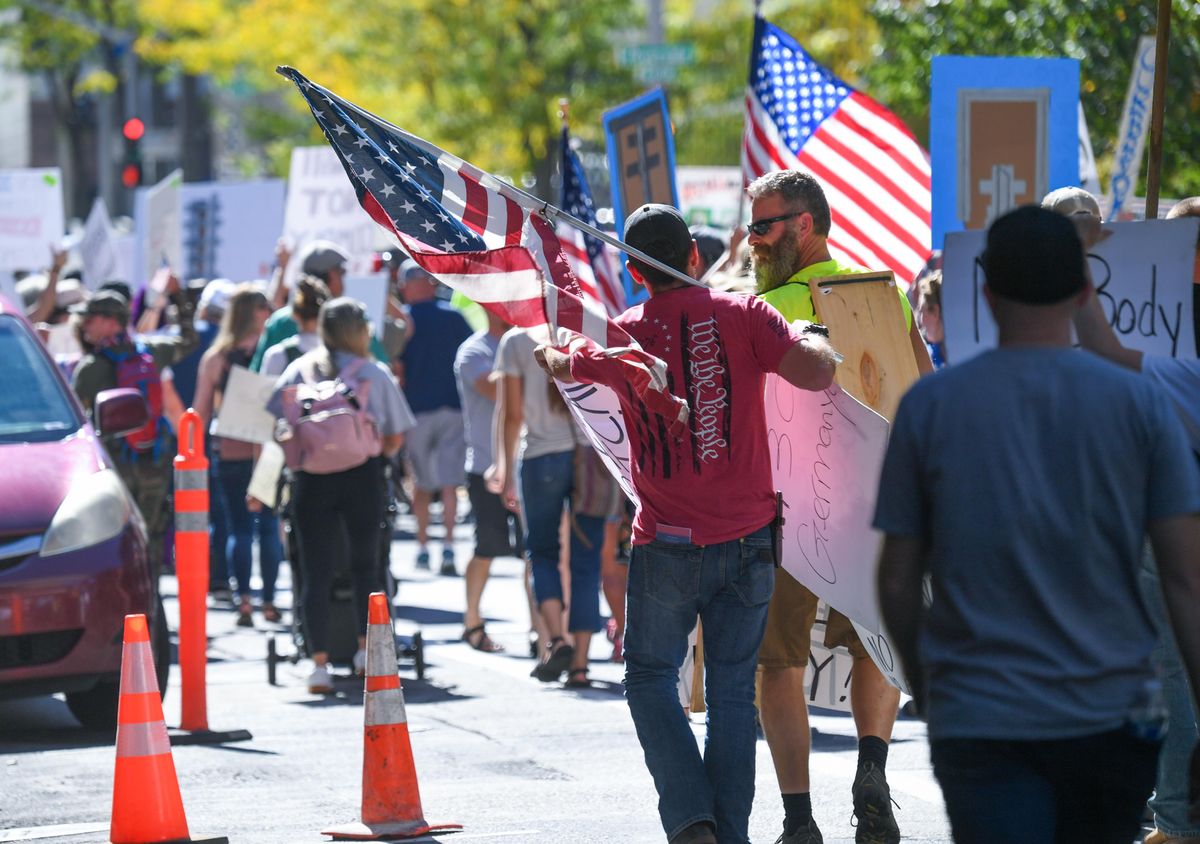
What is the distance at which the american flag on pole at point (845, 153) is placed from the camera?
1003 cm

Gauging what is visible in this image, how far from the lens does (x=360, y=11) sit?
32344 mm

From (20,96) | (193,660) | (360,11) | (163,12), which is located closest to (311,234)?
(193,660)

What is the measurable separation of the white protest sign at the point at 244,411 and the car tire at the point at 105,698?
113 inches

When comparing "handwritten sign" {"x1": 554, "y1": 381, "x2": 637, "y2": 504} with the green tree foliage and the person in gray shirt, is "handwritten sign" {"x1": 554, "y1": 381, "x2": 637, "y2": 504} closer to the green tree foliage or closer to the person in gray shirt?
the person in gray shirt

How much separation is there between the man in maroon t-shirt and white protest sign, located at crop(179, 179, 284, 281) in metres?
12.0

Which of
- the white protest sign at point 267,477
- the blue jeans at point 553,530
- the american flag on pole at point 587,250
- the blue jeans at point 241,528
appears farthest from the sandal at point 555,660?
the blue jeans at point 241,528

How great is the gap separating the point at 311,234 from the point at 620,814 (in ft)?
31.3

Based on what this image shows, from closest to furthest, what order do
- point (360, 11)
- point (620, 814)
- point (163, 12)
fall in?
1. point (620, 814)
2. point (360, 11)
3. point (163, 12)

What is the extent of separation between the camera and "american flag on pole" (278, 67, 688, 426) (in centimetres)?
637

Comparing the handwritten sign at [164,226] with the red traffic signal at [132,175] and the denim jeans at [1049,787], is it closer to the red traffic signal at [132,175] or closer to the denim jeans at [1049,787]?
the denim jeans at [1049,787]

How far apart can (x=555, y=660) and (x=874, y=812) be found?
13.9ft

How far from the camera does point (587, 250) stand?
11719 mm

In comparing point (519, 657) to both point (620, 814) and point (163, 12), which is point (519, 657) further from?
point (163, 12)

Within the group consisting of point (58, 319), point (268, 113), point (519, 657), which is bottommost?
point (519, 657)
